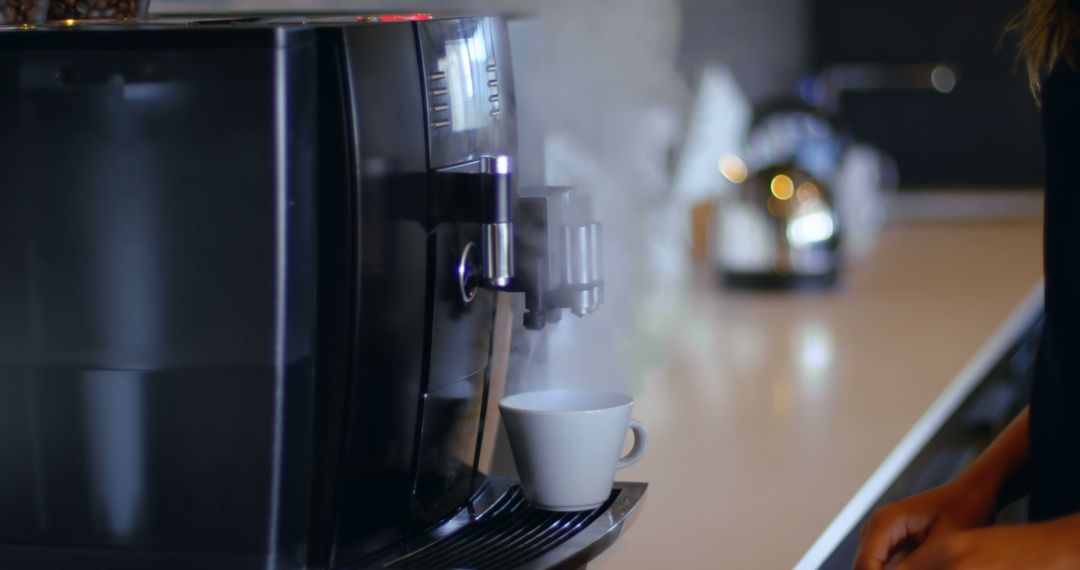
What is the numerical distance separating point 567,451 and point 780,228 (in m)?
1.42

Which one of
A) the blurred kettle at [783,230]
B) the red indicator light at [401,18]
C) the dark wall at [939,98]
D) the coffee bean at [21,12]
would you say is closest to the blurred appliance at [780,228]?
the blurred kettle at [783,230]

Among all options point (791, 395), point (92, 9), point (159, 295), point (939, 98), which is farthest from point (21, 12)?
point (939, 98)

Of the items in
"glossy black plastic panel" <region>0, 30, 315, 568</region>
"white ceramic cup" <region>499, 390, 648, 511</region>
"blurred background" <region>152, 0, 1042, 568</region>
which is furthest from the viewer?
"blurred background" <region>152, 0, 1042, 568</region>

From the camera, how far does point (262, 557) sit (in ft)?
2.20

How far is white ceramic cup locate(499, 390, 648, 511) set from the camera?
2.48 ft

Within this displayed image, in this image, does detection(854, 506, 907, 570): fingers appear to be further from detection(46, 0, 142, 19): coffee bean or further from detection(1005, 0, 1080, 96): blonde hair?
detection(46, 0, 142, 19): coffee bean

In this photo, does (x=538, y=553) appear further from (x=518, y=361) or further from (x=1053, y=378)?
(x=1053, y=378)

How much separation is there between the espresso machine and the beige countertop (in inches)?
10.8

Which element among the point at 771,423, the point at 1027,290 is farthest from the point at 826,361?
the point at 1027,290

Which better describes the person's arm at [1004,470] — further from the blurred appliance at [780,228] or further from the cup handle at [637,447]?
the blurred appliance at [780,228]

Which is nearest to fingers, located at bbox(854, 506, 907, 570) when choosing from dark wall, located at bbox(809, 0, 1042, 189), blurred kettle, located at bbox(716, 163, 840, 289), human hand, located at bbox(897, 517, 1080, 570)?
human hand, located at bbox(897, 517, 1080, 570)

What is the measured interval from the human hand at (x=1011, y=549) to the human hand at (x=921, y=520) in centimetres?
12

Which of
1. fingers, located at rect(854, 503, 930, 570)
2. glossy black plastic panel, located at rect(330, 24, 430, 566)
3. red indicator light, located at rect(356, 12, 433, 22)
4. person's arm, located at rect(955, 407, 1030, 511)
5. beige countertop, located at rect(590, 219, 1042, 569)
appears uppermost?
red indicator light, located at rect(356, 12, 433, 22)

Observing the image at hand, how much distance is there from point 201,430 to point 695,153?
1.91 m
